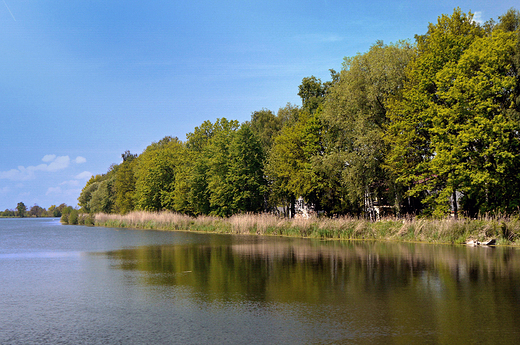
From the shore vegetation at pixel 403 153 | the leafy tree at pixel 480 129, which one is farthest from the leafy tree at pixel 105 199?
the leafy tree at pixel 480 129

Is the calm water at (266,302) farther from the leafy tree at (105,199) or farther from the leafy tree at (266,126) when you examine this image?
the leafy tree at (105,199)

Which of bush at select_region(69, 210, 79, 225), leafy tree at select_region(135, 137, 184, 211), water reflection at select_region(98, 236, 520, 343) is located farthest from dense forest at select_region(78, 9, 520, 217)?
bush at select_region(69, 210, 79, 225)

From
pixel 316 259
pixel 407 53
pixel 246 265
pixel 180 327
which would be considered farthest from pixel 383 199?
pixel 180 327

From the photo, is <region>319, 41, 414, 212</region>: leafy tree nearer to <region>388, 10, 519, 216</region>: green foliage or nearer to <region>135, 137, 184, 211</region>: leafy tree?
<region>388, 10, 519, 216</region>: green foliage

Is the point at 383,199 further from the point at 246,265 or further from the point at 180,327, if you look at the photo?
the point at 180,327

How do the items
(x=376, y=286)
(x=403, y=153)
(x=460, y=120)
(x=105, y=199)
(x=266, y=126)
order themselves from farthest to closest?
(x=105, y=199)
(x=266, y=126)
(x=403, y=153)
(x=460, y=120)
(x=376, y=286)

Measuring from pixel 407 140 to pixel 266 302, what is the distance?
97.2ft

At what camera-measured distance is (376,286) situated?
13086mm

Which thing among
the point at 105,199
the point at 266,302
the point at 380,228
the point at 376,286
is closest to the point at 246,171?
the point at 380,228

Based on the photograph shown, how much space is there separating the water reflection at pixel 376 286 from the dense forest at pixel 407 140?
12781 millimetres

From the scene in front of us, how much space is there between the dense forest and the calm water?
1631 cm

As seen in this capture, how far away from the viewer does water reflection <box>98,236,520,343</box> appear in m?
8.77

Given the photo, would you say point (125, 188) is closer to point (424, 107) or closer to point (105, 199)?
point (105, 199)

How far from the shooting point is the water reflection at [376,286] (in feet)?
28.8
